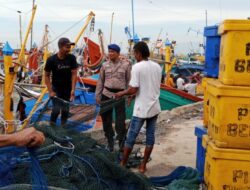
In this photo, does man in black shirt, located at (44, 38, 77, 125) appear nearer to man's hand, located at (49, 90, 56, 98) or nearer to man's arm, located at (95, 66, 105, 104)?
man's hand, located at (49, 90, 56, 98)

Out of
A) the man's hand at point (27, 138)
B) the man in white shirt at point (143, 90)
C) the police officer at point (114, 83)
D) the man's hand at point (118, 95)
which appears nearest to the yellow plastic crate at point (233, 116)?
the man's hand at point (27, 138)

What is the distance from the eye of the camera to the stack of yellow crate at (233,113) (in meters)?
3.87

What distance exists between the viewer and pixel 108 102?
21.8 ft

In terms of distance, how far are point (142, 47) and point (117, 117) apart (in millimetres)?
1344

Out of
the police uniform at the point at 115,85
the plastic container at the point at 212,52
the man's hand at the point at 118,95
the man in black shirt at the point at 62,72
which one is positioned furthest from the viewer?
the man in black shirt at the point at 62,72

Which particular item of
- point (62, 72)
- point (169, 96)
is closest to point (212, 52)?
point (62, 72)

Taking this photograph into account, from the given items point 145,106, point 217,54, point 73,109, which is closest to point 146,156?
point 145,106

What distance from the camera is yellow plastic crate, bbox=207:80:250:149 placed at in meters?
3.90

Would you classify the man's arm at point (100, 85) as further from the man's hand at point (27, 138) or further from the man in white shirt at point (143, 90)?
the man's hand at point (27, 138)

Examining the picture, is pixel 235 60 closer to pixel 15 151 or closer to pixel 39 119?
pixel 15 151

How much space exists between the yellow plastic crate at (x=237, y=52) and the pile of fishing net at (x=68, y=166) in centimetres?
144

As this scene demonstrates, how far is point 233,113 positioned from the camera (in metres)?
3.93

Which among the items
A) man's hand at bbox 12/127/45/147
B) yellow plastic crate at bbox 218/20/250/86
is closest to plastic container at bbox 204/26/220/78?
yellow plastic crate at bbox 218/20/250/86

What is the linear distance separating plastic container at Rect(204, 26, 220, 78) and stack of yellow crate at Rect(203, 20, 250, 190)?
2.62 feet
